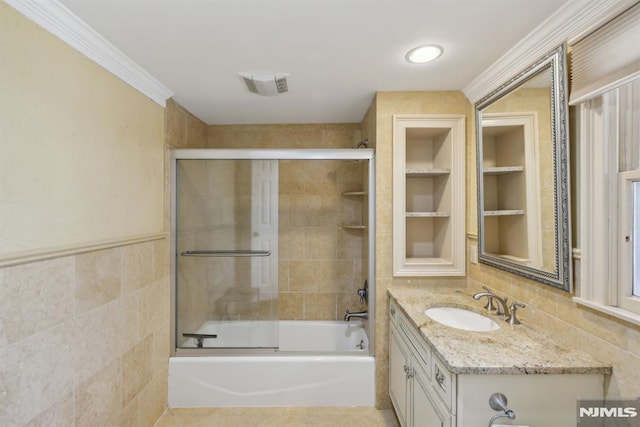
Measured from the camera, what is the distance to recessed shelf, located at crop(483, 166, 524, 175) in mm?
1547

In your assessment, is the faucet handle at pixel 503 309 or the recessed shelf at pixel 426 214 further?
the recessed shelf at pixel 426 214

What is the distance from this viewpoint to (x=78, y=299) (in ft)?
4.35

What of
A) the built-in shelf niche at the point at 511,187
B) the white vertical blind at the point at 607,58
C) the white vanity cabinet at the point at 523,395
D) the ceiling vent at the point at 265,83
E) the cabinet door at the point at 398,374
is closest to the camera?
the white vertical blind at the point at 607,58

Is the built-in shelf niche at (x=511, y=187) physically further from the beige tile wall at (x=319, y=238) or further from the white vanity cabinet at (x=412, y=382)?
the beige tile wall at (x=319, y=238)

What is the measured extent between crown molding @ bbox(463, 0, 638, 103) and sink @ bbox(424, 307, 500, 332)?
1372 millimetres

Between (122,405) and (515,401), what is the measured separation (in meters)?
1.97

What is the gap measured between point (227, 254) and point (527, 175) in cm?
206

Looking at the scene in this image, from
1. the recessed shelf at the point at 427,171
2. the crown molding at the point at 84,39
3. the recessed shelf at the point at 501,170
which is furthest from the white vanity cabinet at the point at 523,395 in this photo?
the crown molding at the point at 84,39

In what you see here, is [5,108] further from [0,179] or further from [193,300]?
[193,300]

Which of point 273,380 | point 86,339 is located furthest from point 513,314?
point 86,339

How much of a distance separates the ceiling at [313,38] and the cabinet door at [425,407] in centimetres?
164

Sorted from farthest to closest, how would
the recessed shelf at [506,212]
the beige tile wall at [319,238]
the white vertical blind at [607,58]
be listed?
the beige tile wall at [319,238] < the recessed shelf at [506,212] < the white vertical blind at [607,58]

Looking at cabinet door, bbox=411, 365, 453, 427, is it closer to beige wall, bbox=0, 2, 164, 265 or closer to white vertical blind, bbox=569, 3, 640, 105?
white vertical blind, bbox=569, 3, 640, 105

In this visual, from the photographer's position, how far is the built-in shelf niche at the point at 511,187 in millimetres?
1431
